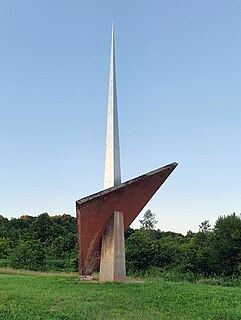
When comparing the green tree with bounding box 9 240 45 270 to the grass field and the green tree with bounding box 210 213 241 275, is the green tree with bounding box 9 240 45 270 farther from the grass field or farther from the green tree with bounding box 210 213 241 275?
the grass field

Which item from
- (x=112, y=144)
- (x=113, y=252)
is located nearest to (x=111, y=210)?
(x=113, y=252)

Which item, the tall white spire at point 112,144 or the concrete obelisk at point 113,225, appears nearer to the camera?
the concrete obelisk at point 113,225

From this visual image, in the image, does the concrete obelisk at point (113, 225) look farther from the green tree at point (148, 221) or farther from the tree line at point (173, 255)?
the green tree at point (148, 221)

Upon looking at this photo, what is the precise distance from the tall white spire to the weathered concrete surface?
0.81 meters

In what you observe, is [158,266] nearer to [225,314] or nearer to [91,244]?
[91,244]

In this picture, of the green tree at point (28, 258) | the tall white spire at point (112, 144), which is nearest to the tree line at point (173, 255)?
the green tree at point (28, 258)

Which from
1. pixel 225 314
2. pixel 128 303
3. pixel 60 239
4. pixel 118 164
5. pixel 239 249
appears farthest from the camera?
pixel 60 239

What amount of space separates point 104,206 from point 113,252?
5.67 ft

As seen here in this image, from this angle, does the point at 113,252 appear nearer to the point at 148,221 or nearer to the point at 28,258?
the point at 28,258

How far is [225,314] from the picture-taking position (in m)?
7.39

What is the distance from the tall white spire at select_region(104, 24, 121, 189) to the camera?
1414cm

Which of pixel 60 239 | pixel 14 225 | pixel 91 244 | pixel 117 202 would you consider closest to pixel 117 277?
pixel 91 244

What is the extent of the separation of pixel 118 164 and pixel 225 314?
26.0 feet

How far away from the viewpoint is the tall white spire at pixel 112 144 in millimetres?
14141
